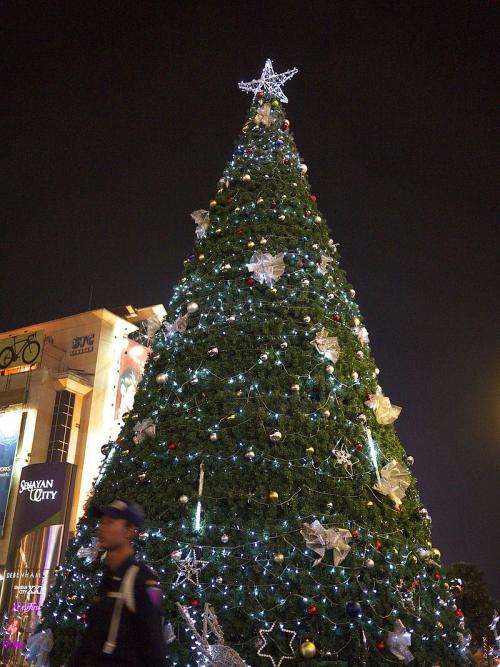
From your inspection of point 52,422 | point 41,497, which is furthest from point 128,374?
point 41,497

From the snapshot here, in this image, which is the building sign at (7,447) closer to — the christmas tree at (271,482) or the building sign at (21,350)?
the building sign at (21,350)

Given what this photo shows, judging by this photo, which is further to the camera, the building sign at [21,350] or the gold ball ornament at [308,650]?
the building sign at [21,350]

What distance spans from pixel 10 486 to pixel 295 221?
63.1 ft

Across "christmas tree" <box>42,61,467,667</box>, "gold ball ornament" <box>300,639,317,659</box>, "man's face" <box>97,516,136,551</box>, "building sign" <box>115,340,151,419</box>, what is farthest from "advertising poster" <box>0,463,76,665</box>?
"man's face" <box>97,516,136,551</box>

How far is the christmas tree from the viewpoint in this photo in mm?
4500

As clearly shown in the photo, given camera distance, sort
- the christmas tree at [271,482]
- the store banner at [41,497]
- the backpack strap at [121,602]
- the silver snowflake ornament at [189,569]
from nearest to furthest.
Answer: the backpack strap at [121,602], the christmas tree at [271,482], the silver snowflake ornament at [189,569], the store banner at [41,497]

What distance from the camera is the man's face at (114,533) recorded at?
2508 millimetres

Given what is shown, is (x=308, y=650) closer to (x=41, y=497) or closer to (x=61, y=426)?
(x=41, y=497)

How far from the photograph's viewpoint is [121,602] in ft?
7.54

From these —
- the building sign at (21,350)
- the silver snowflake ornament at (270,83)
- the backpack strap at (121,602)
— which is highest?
the building sign at (21,350)

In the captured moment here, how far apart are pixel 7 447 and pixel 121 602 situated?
2265cm

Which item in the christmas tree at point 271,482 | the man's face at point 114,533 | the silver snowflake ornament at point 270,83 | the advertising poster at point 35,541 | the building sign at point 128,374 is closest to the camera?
the man's face at point 114,533

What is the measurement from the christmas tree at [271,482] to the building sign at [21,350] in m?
19.1

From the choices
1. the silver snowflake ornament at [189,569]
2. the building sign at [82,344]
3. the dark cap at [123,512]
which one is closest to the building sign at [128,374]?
the building sign at [82,344]
